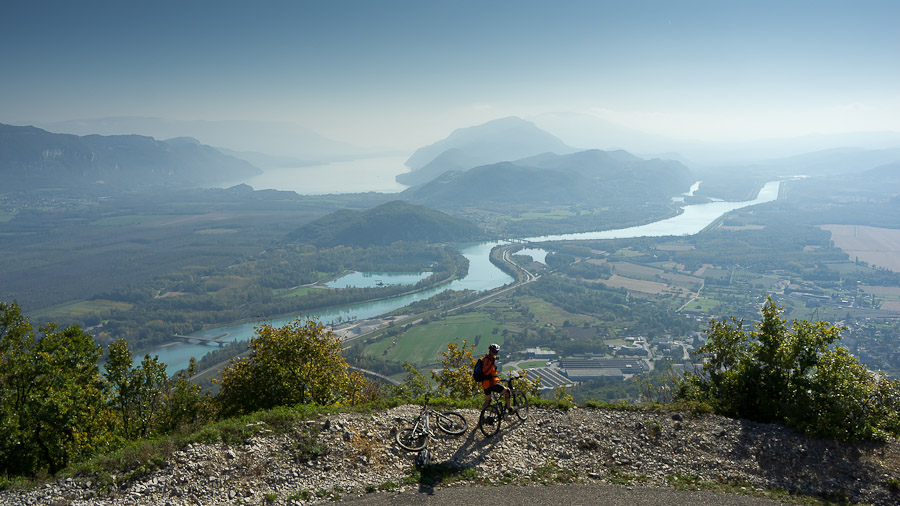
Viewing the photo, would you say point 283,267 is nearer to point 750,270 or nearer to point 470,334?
point 470,334

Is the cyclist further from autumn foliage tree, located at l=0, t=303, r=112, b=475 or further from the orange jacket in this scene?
autumn foliage tree, located at l=0, t=303, r=112, b=475

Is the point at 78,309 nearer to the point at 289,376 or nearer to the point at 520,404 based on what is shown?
the point at 289,376

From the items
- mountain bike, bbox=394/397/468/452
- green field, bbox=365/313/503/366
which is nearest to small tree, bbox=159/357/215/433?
mountain bike, bbox=394/397/468/452

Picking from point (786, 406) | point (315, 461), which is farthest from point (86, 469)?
point (786, 406)

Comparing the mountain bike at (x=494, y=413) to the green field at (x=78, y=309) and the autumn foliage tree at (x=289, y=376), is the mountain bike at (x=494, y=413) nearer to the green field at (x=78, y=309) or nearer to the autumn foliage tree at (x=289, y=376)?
the autumn foliage tree at (x=289, y=376)

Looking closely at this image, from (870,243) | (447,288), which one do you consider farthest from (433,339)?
(870,243)

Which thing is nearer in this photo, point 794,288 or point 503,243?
point 794,288
